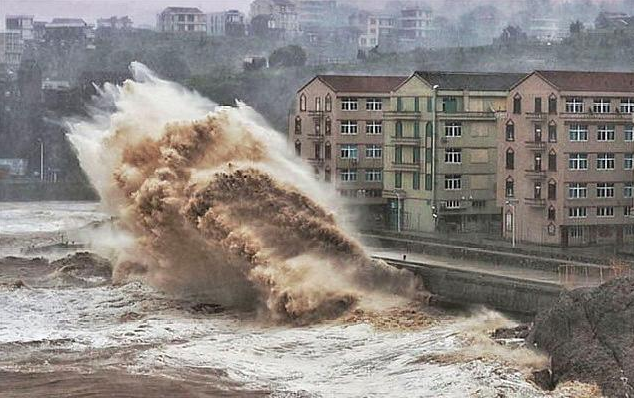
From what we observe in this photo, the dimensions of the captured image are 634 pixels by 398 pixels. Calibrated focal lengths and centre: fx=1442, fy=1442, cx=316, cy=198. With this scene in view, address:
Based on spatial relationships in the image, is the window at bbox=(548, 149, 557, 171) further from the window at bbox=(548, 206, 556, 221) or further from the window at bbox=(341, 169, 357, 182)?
the window at bbox=(341, 169, 357, 182)

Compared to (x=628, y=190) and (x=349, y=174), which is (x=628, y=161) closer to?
(x=628, y=190)

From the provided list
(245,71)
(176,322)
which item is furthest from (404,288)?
(245,71)

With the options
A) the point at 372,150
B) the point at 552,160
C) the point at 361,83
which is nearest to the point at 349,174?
the point at 372,150

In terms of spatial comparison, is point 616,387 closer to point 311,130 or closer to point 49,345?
point 49,345

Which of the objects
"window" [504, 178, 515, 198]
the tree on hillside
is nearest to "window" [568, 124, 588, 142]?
"window" [504, 178, 515, 198]

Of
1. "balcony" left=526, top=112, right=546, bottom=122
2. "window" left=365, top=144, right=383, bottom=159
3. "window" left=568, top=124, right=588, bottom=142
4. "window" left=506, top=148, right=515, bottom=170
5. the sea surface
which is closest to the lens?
the sea surface
